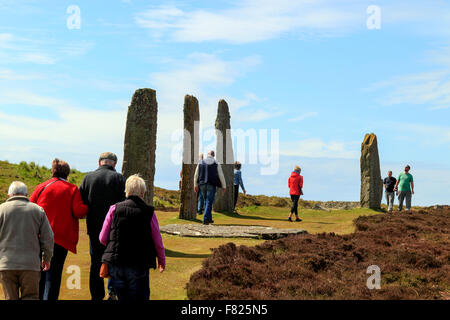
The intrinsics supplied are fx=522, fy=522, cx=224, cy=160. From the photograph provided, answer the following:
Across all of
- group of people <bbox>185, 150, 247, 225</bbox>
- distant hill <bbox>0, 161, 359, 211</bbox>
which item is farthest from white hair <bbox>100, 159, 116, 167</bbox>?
distant hill <bbox>0, 161, 359, 211</bbox>

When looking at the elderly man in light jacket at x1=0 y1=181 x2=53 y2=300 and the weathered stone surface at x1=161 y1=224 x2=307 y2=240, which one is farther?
the weathered stone surface at x1=161 y1=224 x2=307 y2=240

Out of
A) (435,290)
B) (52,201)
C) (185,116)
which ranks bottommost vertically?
(435,290)

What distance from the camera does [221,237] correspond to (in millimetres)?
15547

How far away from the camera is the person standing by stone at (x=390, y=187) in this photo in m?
27.2

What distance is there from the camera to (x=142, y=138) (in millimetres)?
14039

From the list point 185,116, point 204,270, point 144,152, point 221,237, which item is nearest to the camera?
point 204,270

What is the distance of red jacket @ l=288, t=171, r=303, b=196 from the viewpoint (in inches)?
802

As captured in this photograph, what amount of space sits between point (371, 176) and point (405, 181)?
218 cm

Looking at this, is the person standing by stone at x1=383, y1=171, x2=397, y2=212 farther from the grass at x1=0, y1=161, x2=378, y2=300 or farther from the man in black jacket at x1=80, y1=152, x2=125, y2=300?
the man in black jacket at x1=80, y1=152, x2=125, y2=300

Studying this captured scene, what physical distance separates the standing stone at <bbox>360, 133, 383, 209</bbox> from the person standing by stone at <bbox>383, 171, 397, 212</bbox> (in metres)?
0.38

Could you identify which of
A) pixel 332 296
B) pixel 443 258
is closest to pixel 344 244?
pixel 443 258

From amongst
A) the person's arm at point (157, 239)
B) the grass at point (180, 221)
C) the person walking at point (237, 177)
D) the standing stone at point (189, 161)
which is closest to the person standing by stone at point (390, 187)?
the grass at point (180, 221)
